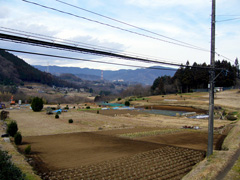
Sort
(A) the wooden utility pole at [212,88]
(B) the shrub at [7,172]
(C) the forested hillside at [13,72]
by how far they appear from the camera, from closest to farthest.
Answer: (B) the shrub at [7,172] < (A) the wooden utility pole at [212,88] < (C) the forested hillside at [13,72]

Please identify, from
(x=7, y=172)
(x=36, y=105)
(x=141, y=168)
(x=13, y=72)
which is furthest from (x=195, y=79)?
(x=13, y=72)

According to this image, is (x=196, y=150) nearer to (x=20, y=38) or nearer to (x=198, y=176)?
(x=198, y=176)

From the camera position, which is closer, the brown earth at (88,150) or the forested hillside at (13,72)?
the brown earth at (88,150)

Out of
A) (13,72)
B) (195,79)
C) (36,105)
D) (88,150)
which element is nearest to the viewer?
(88,150)

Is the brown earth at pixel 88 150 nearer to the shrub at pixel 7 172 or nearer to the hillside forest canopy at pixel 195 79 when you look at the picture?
the shrub at pixel 7 172

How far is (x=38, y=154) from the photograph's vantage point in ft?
59.5

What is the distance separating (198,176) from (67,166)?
8.40 m

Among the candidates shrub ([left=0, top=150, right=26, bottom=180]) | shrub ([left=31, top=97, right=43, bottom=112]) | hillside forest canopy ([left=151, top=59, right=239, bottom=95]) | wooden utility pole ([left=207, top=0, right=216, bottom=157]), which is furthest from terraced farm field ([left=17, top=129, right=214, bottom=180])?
hillside forest canopy ([left=151, top=59, right=239, bottom=95])

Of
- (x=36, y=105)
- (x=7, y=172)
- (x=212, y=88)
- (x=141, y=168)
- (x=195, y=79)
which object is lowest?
(x=141, y=168)

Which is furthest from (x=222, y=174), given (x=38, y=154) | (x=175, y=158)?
(x=38, y=154)

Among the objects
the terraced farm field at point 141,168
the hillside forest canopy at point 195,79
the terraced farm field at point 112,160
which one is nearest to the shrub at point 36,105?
the terraced farm field at point 112,160

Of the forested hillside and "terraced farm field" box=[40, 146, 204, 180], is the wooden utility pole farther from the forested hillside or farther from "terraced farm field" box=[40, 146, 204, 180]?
the forested hillside

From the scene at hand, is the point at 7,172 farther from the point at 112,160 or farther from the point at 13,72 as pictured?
the point at 13,72

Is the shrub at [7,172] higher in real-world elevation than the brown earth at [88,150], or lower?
higher
